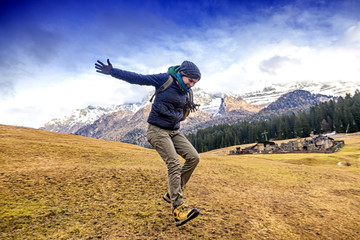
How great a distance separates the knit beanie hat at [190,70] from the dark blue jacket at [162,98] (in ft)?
1.24

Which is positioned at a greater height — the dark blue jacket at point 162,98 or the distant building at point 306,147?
the dark blue jacket at point 162,98

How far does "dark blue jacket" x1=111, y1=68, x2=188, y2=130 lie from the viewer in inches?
207

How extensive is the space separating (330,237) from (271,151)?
5801 centimetres

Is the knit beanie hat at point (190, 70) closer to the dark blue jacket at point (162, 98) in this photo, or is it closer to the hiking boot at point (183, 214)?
the dark blue jacket at point (162, 98)

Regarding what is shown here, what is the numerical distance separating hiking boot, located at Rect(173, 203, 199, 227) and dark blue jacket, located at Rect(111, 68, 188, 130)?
79.8 inches

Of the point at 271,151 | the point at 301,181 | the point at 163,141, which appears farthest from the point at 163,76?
the point at 271,151

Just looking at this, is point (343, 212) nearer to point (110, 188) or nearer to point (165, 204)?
point (165, 204)

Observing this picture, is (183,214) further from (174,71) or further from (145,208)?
(174,71)

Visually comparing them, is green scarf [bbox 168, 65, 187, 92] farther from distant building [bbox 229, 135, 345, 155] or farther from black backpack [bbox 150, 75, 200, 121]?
distant building [bbox 229, 135, 345, 155]

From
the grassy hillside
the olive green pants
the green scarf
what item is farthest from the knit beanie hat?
the grassy hillside

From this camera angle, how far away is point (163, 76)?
5.48 metres

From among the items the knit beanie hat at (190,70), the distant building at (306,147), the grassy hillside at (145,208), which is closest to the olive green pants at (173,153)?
the grassy hillside at (145,208)

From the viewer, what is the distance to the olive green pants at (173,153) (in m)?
5.13

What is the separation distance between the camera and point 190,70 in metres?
5.42
